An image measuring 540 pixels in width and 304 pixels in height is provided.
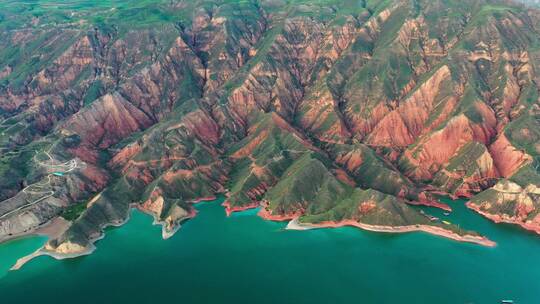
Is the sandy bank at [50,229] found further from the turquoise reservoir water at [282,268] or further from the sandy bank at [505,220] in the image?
the sandy bank at [505,220]

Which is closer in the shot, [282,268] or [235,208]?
[282,268]

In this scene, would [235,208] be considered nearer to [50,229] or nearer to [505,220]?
[50,229]

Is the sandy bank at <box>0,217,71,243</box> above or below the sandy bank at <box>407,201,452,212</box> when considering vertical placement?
above

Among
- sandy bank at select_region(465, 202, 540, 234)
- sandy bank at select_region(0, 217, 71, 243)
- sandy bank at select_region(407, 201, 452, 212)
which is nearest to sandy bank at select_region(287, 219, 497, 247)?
sandy bank at select_region(465, 202, 540, 234)

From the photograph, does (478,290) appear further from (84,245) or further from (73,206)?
(73,206)

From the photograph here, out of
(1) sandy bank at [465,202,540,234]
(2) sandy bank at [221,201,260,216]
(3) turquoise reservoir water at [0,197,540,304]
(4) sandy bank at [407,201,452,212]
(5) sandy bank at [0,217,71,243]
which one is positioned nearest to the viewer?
(3) turquoise reservoir water at [0,197,540,304]

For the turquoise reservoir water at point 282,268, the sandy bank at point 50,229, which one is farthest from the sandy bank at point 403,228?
the sandy bank at point 50,229

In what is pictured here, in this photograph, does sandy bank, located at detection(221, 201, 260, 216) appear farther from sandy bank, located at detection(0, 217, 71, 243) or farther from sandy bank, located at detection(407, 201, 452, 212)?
sandy bank, located at detection(407, 201, 452, 212)

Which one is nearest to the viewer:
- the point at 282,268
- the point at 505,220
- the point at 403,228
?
the point at 282,268

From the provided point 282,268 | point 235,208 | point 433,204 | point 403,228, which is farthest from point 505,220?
point 235,208
